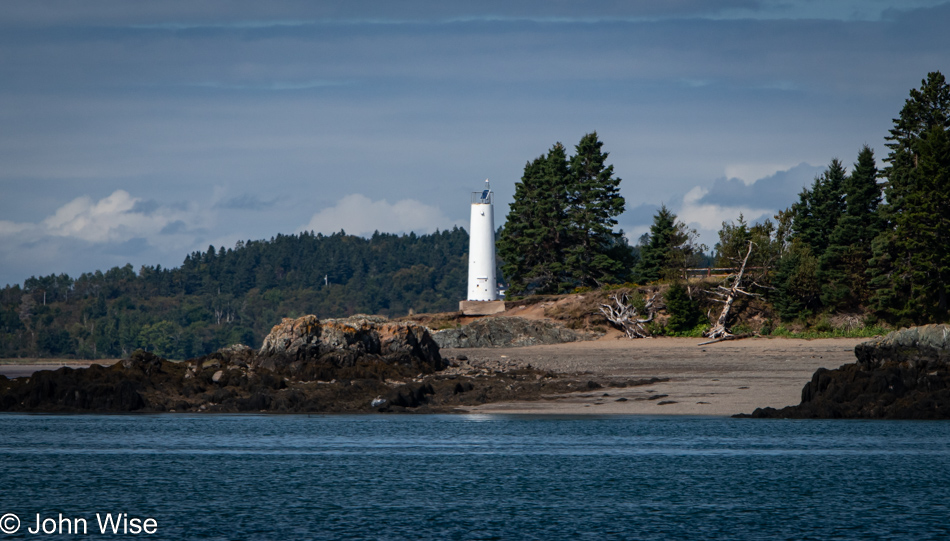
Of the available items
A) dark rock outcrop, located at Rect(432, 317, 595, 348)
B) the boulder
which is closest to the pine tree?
dark rock outcrop, located at Rect(432, 317, 595, 348)

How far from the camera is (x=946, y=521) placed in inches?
803

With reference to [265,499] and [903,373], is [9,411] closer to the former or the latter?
[265,499]

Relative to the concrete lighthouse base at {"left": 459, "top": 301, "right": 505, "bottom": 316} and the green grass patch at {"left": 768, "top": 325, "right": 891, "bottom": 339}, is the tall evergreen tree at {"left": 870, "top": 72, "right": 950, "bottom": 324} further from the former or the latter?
the concrete lighthouse base at {"left": 459, "top": 301, "right": 505, "bottom": 316}

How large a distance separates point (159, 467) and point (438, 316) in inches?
1326

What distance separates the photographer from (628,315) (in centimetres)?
5275

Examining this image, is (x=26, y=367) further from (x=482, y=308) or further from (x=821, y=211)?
(x=821, y=211)

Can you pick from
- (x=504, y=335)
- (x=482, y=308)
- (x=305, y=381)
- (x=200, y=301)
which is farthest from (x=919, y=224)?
(x=200, y=301)

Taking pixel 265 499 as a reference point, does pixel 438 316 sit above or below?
above

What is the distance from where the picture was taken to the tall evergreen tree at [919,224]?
4641 centimetres

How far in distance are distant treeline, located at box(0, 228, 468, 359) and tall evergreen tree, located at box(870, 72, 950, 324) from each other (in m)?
110

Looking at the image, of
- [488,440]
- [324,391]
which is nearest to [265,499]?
[488,440]

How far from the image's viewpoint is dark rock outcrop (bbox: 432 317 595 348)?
51812 millimetres

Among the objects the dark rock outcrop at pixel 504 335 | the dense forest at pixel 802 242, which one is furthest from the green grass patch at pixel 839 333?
the dark rock outcrop at pixel 504 335

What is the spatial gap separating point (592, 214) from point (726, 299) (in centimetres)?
1553
